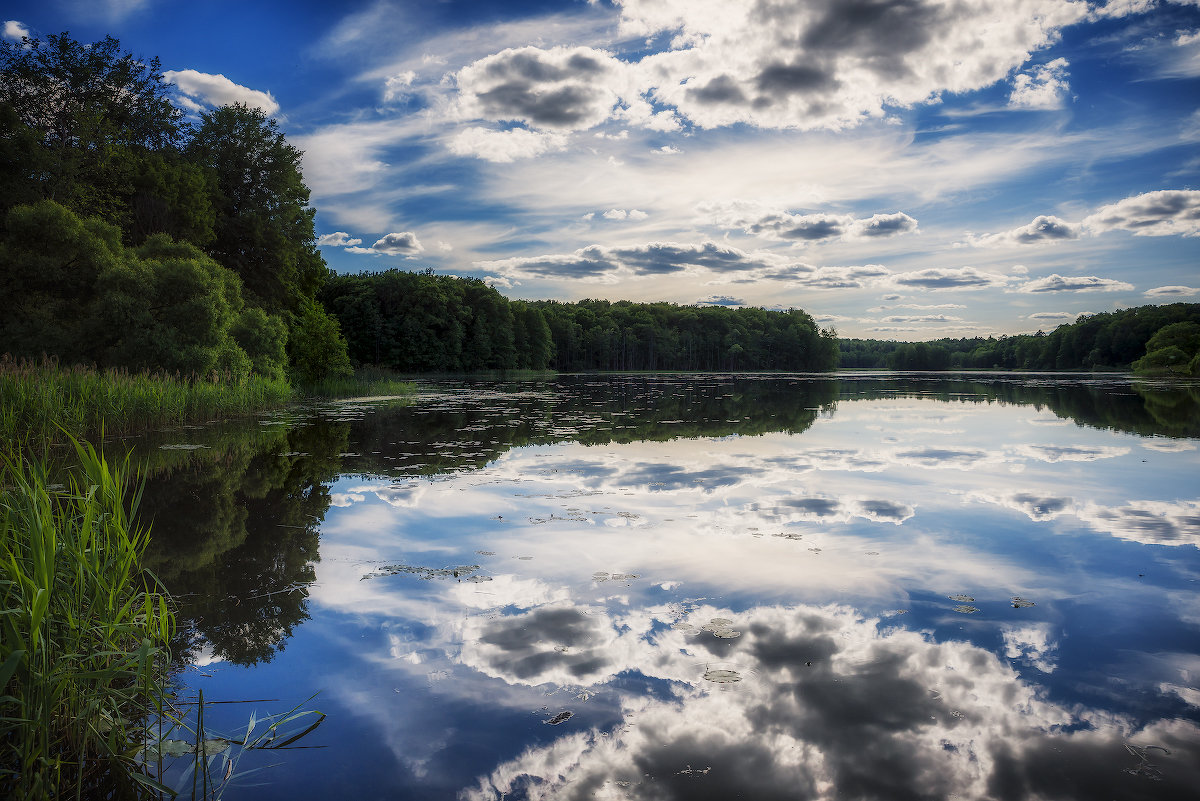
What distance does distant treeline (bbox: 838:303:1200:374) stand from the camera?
72.9 m

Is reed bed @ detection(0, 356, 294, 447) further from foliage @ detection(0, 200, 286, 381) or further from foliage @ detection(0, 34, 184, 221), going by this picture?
foliage @ detection(0, 34, 184, 221)

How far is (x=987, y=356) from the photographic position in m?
147

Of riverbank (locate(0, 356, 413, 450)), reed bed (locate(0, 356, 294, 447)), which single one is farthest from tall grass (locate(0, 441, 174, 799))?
reed bed (locate(0, 356, 294, 447))

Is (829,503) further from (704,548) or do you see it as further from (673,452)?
(673,452)

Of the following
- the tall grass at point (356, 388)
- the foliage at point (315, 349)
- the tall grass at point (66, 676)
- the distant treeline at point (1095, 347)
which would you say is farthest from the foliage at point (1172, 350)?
the tall grass at point (66, 676)

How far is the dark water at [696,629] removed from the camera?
3010 mm

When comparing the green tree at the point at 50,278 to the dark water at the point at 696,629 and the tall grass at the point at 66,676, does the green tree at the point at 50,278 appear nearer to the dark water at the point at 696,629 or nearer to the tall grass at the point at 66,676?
the dark water at the point at 696,629

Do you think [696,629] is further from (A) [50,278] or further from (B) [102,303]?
(A) [50,278]

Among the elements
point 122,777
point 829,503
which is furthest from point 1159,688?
point 122,777

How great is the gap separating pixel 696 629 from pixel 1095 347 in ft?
429

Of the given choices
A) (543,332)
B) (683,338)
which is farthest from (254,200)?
(683,338)

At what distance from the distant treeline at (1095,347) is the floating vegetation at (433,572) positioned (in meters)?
73.1

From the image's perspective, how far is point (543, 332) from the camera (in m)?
92.1

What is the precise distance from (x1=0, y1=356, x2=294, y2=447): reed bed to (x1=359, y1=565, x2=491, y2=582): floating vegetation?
196 inches
